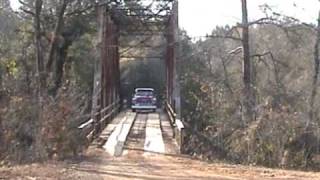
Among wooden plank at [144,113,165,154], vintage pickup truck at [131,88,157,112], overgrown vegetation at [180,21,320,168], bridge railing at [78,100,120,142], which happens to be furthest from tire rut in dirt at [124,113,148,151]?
vintage pickup truck at [131,88,157,112]

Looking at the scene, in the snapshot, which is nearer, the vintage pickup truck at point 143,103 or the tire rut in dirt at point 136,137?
the tire rut in dirt at point 136,137

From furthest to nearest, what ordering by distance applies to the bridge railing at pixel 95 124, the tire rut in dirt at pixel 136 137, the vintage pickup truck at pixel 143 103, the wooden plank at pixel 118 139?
the vintage pickup truck at pixel 143 103, the tire rut in dirt at pixel 136 137, the bridge railing at pixel 95 124, the wooden plank at pixel 118 139

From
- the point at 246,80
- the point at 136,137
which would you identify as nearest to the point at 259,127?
the point at 246,80

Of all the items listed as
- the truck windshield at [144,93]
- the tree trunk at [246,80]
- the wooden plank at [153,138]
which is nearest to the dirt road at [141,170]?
the wooden plank at [153,138]

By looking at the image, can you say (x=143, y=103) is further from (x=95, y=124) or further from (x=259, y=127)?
(x=259, y=127)

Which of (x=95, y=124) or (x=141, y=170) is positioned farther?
(x=95, y=124)

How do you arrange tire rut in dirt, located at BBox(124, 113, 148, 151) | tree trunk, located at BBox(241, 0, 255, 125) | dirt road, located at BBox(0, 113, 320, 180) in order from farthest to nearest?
tree trunk, located at BBox(241, 0, 255, 125) < tire rut in dirt, located at BBox(124, 113, 148, 151) < dirt road, located at BBox(0, 113, 320, 180)

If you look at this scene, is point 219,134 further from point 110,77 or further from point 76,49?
point 76,49

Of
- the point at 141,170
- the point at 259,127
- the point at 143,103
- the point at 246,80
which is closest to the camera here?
the point at 141,170

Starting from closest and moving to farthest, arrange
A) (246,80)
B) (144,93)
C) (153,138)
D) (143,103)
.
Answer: (153,138), (246,80), (143,103), (144,93)

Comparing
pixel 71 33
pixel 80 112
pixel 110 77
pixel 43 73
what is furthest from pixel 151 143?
pixel 71 33

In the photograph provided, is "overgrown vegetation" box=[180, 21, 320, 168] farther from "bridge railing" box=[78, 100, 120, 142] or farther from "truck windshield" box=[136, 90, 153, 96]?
"truck windshield" box=[136, 90, 153, 96]

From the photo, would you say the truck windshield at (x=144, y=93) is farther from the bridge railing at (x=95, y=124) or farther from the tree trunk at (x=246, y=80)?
the tree trunk at (x=246, y=80)

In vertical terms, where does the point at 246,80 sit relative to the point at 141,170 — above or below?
above
